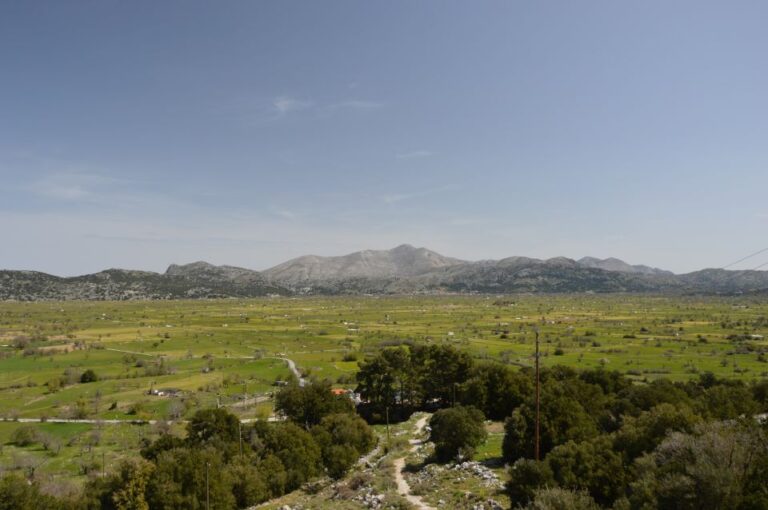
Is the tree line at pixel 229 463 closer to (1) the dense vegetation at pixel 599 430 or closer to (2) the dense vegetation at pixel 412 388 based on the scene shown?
(2) the dense vegetation at pixel 412 388

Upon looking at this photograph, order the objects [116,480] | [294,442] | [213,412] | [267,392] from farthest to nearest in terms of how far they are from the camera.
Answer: [267,392], [213,412], [294,442], [116,480]

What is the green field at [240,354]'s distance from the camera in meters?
67.9

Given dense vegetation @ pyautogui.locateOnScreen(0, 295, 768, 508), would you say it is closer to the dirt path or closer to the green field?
the green field

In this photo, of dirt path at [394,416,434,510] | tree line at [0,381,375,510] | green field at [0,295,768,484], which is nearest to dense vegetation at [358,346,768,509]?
dirt path at [394,416,434,510]

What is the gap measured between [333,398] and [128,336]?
336 ft

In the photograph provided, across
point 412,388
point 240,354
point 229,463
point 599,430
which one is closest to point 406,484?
point 229,463

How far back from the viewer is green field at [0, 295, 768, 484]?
67875 millimetres

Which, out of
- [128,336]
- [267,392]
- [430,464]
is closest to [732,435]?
[430,464]

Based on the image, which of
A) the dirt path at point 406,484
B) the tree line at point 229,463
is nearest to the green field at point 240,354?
the tree line at point 229,463

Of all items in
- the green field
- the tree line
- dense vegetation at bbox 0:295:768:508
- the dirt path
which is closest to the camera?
dense vegetation at bbox 0:295:768:508

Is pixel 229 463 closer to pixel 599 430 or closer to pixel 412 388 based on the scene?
pixel 412 388

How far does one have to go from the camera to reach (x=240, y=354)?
112500 mm

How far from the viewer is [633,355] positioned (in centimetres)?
9750

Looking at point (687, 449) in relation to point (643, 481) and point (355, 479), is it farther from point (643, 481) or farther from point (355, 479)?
point (355, 479)
